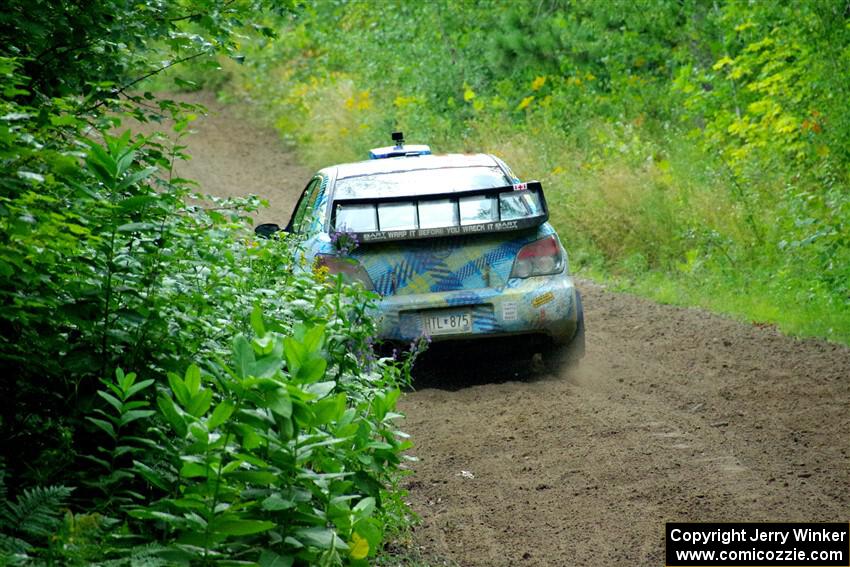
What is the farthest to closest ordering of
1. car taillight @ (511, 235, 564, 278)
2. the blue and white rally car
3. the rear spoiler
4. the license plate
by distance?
car taillight @ (511, 235, 564, 278) < the license plate < the blue and white rally car < the rear spoiler

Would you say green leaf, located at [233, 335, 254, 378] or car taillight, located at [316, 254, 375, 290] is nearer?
green leaf, located at [233, 335, 254, 378]

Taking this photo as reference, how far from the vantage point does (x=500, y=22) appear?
22.2 metres

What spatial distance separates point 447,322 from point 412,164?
1672 millimetres

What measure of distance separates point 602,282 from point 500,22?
9542 mm

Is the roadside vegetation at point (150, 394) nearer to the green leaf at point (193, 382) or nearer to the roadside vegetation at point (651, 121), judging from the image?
the green leaf at point (193, 382)

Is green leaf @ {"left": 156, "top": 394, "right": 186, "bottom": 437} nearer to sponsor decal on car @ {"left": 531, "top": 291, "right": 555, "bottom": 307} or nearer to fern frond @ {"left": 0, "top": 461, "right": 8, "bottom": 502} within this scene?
fern frond @ {"left": 0, "top": 461, "right": 8, "bottom": 502}

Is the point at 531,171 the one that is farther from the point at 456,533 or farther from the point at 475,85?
the point at 456,533

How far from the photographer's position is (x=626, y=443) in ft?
23.5

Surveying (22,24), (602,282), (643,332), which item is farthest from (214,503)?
(602,282)

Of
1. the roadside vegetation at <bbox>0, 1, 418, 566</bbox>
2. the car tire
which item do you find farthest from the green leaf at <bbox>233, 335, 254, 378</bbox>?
the car tire

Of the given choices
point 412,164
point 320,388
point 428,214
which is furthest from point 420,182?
point 320,388

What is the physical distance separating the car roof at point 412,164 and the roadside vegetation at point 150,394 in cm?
385

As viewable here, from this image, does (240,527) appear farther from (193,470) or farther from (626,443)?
(626,443)

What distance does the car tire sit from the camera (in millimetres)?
9125
